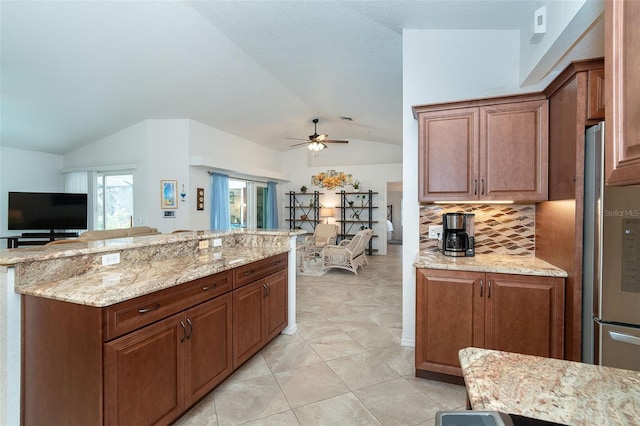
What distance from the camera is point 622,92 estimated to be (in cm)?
71

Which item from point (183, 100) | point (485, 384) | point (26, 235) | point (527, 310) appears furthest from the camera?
point (26, 235)

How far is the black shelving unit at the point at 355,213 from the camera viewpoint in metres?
8.87

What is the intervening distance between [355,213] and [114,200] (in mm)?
5969

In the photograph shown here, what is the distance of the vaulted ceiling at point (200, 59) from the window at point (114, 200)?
2.88ft

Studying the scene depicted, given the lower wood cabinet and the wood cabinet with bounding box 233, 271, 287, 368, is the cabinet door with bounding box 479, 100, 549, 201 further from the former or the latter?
the lower wood cabinet

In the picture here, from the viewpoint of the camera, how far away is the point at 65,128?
5.37 metres

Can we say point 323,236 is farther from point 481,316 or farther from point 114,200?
point 481,316

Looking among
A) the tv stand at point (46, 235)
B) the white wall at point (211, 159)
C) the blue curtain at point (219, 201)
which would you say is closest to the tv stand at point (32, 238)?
the tv stand at point (46, 235)

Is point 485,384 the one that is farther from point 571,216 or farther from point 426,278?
point 571,216

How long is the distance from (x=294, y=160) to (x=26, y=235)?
6.43m

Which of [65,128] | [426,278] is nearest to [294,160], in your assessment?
[65,128]

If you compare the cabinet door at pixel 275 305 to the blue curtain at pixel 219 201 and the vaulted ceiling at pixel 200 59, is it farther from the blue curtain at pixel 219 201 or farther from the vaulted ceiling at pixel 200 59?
the blue curtain at pixel 219 201

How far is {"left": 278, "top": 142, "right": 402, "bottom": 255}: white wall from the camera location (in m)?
8.74

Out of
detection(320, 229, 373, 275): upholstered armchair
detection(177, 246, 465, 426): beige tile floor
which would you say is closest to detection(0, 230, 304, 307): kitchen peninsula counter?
detection(177, 246, 465, 426): beige tile floor
